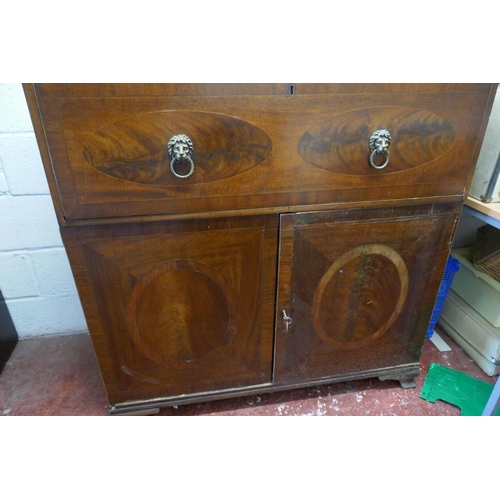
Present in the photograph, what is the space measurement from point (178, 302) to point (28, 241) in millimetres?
597

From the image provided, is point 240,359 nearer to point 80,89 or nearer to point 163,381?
point 163,381

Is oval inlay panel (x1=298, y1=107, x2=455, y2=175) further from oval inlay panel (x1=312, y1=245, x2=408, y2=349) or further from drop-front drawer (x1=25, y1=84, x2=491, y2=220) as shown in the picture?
oval inlay panel (x1=312, y1=245, x2=408, y2=349)

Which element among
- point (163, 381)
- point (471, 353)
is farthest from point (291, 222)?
point (471, 353)

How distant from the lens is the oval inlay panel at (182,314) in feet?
2.50

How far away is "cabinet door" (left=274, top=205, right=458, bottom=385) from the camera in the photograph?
0.78 m

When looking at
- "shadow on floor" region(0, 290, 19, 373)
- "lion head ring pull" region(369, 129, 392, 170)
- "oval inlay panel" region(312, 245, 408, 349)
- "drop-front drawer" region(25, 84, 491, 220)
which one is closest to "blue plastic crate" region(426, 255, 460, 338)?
"oval inlay panel" region(312, 245, 408, 349)

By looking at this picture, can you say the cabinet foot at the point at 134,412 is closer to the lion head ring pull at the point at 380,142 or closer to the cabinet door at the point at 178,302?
the cabinet door at the point at 178,302

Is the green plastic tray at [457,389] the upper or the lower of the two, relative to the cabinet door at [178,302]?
lower

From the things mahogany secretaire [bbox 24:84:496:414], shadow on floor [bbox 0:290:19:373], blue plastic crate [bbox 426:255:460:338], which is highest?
mahogany secretaire [bbox 24:84:496:414]

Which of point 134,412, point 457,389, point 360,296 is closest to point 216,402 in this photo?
point 134,412

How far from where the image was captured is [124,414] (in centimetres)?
90

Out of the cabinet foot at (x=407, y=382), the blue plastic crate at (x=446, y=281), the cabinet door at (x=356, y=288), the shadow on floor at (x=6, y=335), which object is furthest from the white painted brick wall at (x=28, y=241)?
the blue plastic crate at (x=446, y=281)

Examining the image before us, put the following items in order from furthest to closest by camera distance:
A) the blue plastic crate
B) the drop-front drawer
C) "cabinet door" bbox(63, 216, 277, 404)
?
the blue plastic crate → "cabinet door" bbox(63, 216, 277, 404) → the drop-front drawer

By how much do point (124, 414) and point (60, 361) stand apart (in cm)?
39
